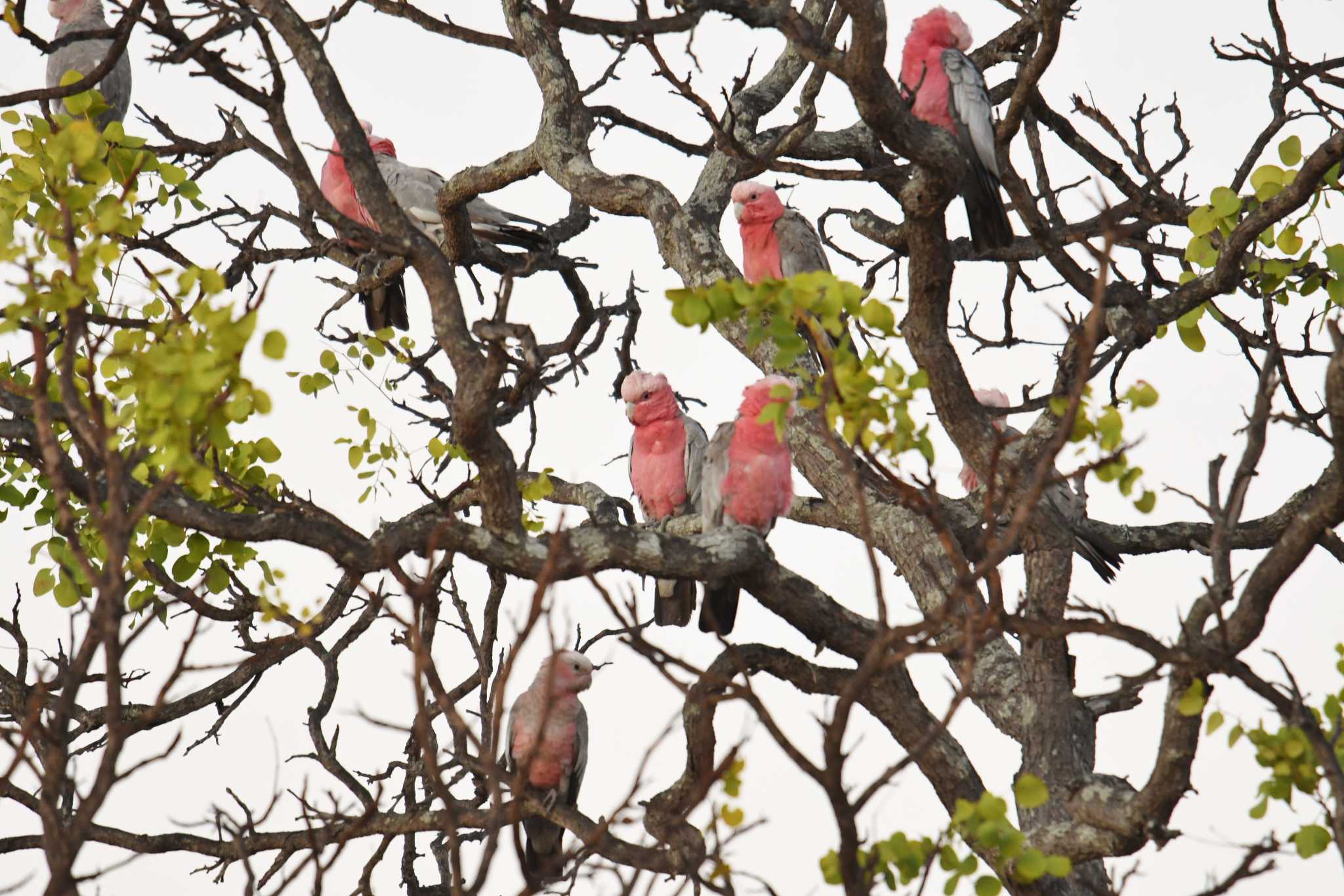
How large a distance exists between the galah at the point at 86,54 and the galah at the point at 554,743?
3536 mm

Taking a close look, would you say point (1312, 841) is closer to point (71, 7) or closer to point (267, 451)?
point (267, 451)

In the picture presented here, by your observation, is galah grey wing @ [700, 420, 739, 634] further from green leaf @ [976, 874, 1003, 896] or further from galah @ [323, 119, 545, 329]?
green leaf @ [976, 874, 1003, 896]

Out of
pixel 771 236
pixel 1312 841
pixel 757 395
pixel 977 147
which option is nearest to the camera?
pixel 1312 841

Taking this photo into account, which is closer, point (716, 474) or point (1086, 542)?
point (716, 474)

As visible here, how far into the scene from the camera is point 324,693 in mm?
4668

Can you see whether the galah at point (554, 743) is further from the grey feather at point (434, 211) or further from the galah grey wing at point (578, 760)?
the grey feather at point (434, 211)

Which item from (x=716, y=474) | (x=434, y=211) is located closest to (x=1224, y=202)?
(x=716, y=474)

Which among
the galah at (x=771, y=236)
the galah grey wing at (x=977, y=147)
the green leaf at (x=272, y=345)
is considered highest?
the galah at (x=771, y=236)

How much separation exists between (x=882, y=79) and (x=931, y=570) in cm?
152

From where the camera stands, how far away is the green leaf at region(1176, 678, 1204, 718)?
2824mm

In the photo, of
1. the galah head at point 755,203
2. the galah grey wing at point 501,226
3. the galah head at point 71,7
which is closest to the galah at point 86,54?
the galah head at point 71,7

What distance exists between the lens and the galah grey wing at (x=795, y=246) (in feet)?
20.2

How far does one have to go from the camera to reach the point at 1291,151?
137 inches

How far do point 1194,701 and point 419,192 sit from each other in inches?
164
